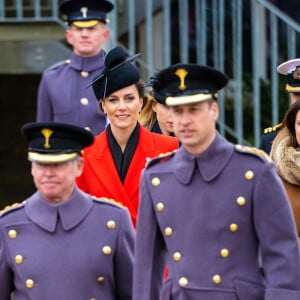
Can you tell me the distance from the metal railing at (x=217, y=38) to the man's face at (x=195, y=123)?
500 cm

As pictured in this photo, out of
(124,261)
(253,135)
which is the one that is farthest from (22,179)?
(124,261)

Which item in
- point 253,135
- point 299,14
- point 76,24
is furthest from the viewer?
point 299,14

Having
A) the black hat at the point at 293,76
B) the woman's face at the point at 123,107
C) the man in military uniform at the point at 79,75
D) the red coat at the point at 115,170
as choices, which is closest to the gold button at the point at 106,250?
the red coat at the point at 115,170

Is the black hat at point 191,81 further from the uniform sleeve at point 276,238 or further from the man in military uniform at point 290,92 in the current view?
the man in military uniform at point 290,92

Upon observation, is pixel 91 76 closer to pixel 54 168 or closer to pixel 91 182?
pixel 91 182

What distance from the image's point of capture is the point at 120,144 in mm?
7254

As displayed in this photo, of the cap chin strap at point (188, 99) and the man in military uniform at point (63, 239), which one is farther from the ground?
the cap chin strap at point (188, 99)

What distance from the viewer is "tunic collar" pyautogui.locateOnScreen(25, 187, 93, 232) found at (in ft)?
19.1

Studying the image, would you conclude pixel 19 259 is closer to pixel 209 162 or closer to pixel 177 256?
pixel 177 256

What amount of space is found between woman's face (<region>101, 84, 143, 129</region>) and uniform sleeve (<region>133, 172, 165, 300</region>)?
4.52 ft

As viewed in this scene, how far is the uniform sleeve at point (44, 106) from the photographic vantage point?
956 cm

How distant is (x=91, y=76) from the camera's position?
9586 millimetres

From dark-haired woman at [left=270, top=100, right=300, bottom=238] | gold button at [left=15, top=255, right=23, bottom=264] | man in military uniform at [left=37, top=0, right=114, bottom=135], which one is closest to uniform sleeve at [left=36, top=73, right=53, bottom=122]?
man in military uniform at [left=37, top=0, right=114, bottom=135]

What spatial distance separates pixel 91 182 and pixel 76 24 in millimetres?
2513
